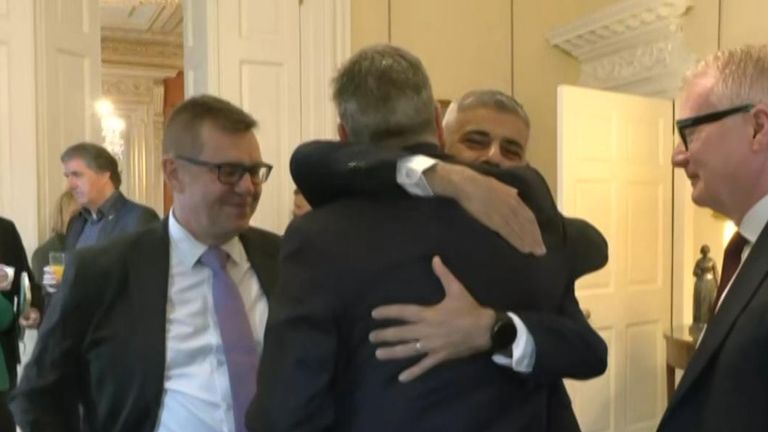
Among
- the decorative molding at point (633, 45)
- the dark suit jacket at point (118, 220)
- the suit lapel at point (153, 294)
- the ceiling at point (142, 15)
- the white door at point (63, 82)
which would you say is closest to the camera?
the suit lapel at point (153, 294)

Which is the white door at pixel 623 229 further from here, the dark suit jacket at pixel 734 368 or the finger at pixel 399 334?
the finger at pixel 399 334

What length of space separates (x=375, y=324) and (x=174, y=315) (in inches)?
25.3

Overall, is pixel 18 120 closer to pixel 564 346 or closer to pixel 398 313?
pixel 398 313

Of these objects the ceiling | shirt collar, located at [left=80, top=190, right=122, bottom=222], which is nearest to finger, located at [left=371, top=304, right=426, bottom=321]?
shirt collar, located at [left=80, top=190, right=122, bottom=222]

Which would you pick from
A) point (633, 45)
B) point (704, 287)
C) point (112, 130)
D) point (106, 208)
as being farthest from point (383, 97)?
point (112, 130)

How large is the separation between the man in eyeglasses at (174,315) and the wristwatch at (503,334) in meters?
0.65

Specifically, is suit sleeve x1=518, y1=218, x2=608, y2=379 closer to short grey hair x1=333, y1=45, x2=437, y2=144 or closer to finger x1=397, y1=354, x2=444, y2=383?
finger x1=397, y1=354, x2=444, y2=383

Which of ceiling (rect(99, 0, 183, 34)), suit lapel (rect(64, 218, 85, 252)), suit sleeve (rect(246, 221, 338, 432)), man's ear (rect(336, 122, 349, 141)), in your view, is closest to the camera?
suit sleeve (rect(246, 221, 338, 432))

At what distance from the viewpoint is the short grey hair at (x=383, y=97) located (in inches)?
43.9

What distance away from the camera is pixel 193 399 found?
1.54 meters

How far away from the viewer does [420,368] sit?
110 centimetres

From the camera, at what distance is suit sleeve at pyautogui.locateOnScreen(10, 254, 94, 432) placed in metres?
1.55

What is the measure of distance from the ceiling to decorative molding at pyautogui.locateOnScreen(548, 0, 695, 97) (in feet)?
14.3

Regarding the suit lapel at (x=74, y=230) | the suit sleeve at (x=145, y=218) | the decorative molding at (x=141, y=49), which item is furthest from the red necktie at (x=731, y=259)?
the decorative molding at (x=141, y=49)
